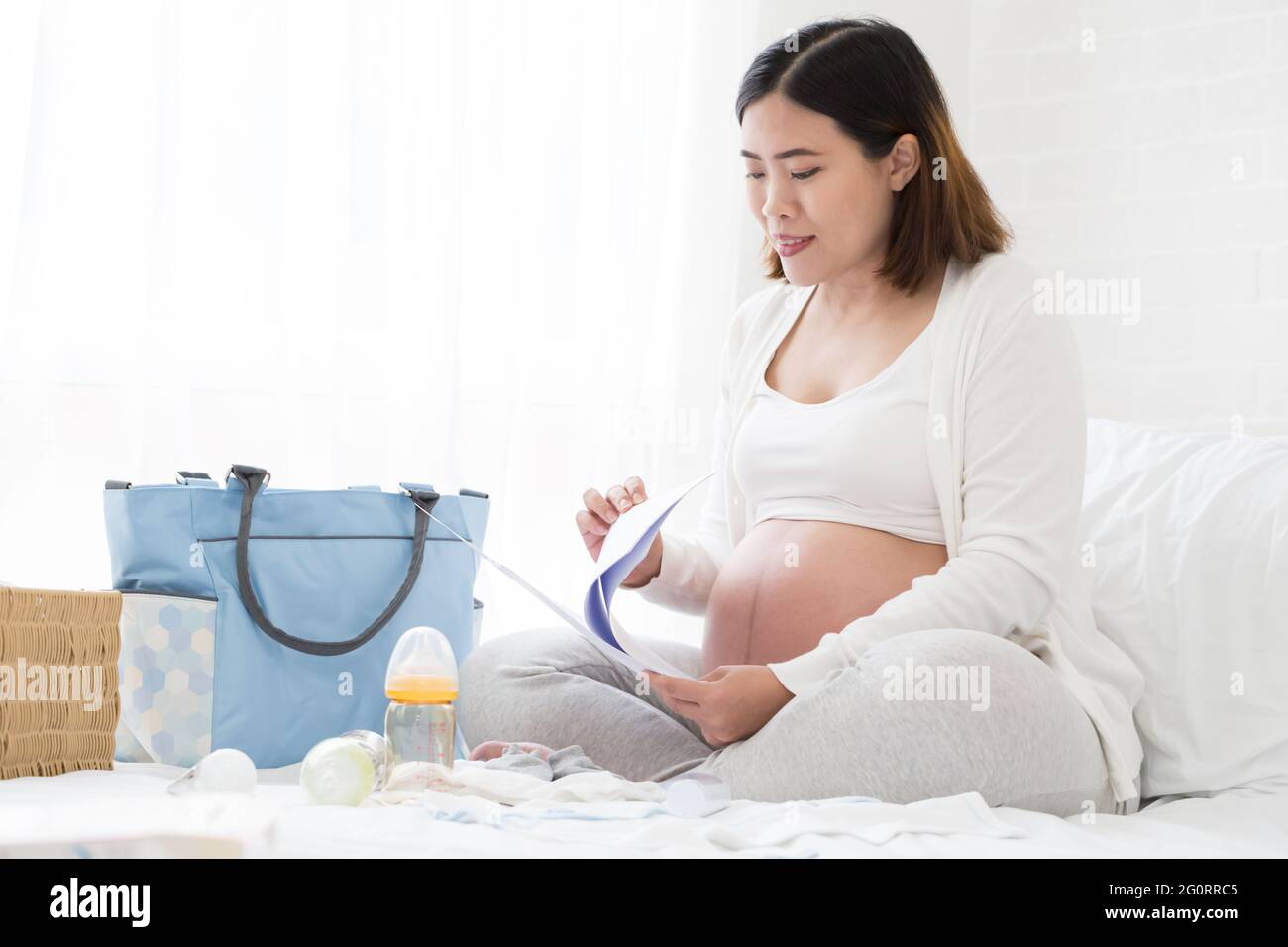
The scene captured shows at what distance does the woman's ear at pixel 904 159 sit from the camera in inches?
57.1

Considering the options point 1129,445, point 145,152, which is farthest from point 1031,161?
point 145,152

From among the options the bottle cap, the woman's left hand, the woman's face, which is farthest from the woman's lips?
the bottle cap

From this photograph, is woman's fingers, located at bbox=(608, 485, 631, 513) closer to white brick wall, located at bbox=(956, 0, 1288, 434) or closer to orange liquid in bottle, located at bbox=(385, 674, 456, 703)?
orange liquid in bottle, located at bbox=(385, 674, 456, 703)

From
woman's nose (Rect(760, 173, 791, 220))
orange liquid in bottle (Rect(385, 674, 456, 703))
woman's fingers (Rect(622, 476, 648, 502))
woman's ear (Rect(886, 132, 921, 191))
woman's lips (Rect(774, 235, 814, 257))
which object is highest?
woman's ear (Rect(886, 132, 921, 191))

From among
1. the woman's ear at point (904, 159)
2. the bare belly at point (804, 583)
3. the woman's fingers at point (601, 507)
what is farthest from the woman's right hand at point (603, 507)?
the woman's ear at point (904, 159)

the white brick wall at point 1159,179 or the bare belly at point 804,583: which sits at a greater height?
the white brick wall at point 1159,179

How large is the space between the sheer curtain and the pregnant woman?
30.3 inches

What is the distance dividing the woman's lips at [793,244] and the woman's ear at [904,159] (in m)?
0.11

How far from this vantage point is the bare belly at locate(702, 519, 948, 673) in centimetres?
134

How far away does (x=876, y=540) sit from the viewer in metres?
A: 1.38

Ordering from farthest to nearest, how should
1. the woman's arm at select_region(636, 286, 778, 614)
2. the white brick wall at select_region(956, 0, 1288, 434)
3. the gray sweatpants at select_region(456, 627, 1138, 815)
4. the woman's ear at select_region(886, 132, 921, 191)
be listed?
the white brick wall at select_region(956, 0, 1288, 434) → the woman's arm at select_region(636, 286, 778, 614) → the woman's ear at select_region(886, 132, 921, 191) → the gray sweatpants at select_region(456, 627, 1138, 815)

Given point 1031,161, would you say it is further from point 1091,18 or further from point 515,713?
point 515,713

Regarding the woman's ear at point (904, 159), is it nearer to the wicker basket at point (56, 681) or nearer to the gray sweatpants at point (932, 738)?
the gray sweatpants at point (932, 738)
